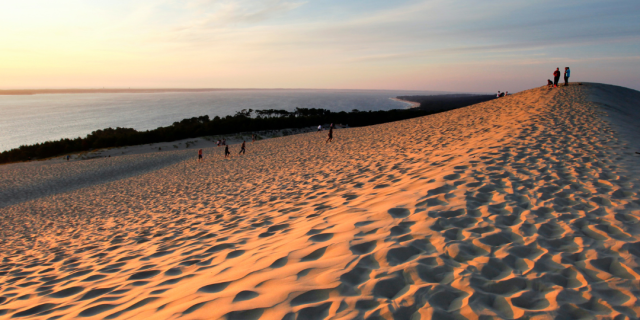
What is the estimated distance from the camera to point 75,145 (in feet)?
124

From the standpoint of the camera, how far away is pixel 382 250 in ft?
9.82

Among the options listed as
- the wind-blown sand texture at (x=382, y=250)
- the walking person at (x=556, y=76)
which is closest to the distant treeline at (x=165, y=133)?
the walking person at (x=556, y=76)

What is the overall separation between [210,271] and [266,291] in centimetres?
105

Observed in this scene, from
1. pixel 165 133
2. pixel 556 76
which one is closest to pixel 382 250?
pixel 556 76

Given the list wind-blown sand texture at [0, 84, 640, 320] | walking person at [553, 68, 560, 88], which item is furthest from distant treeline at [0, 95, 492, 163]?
wind-blown sand texture at [0, 84, 640, 320]

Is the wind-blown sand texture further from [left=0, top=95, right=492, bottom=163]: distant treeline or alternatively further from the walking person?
[left=0, top=95, right=492, bottom=163]: distant treeline

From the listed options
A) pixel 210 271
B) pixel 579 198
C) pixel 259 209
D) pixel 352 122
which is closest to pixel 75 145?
pixel 352 122

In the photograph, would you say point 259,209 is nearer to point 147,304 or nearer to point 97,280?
point 97,280

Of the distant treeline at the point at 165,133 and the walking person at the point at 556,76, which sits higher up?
the walking person at the point at 556,76

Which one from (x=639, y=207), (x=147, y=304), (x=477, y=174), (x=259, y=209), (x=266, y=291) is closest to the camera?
(x=266, y=291)

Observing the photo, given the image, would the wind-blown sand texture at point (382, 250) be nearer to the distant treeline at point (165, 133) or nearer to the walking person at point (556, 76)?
the walking person at point (556, 76)

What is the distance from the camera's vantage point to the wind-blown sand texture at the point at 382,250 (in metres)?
2.31

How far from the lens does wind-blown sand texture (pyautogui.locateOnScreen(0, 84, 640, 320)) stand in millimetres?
2311

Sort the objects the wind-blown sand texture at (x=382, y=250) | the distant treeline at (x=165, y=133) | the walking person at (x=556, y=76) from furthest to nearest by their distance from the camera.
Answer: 1. the distant treeline at (x=165, y=133)
2. the walking person at (x=556, y=76)
3. the wind-blown sand texture at (x=382, y=250)
